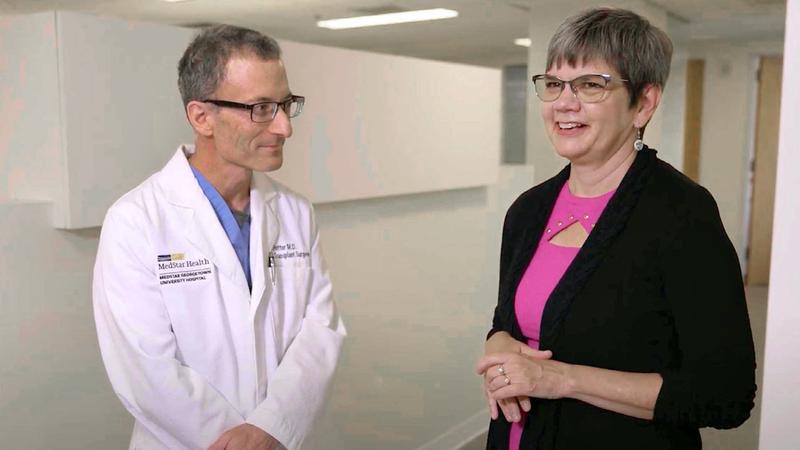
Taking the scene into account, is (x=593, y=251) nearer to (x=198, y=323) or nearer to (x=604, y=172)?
(x=604, y=172)

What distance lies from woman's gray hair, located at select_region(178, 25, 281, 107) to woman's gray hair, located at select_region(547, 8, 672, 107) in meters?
0.69

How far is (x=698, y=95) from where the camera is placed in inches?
364

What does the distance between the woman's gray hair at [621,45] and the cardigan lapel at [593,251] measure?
143mm

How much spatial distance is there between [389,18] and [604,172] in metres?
6.46

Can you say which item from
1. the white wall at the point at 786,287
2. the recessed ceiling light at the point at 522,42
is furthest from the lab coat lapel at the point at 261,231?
the recessed ceiling light at the point at 522,42

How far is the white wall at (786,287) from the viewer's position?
114 centimetres

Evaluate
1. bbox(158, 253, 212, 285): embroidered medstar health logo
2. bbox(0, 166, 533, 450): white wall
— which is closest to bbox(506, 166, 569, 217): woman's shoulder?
bbox(158, 253, 212, 285): embroidered medstar health logo

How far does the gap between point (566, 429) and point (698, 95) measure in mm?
8872

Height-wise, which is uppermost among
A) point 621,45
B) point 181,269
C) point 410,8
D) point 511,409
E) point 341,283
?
point 410,8

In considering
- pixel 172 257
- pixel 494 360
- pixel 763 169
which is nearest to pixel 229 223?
pixel 172 257

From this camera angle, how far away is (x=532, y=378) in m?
1.28

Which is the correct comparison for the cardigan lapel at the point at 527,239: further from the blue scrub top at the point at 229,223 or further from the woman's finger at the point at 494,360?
the blue scrub top at the point at 229,223

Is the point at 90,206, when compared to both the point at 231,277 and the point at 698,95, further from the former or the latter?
the point at 698,95

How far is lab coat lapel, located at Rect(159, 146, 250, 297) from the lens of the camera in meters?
1.68
